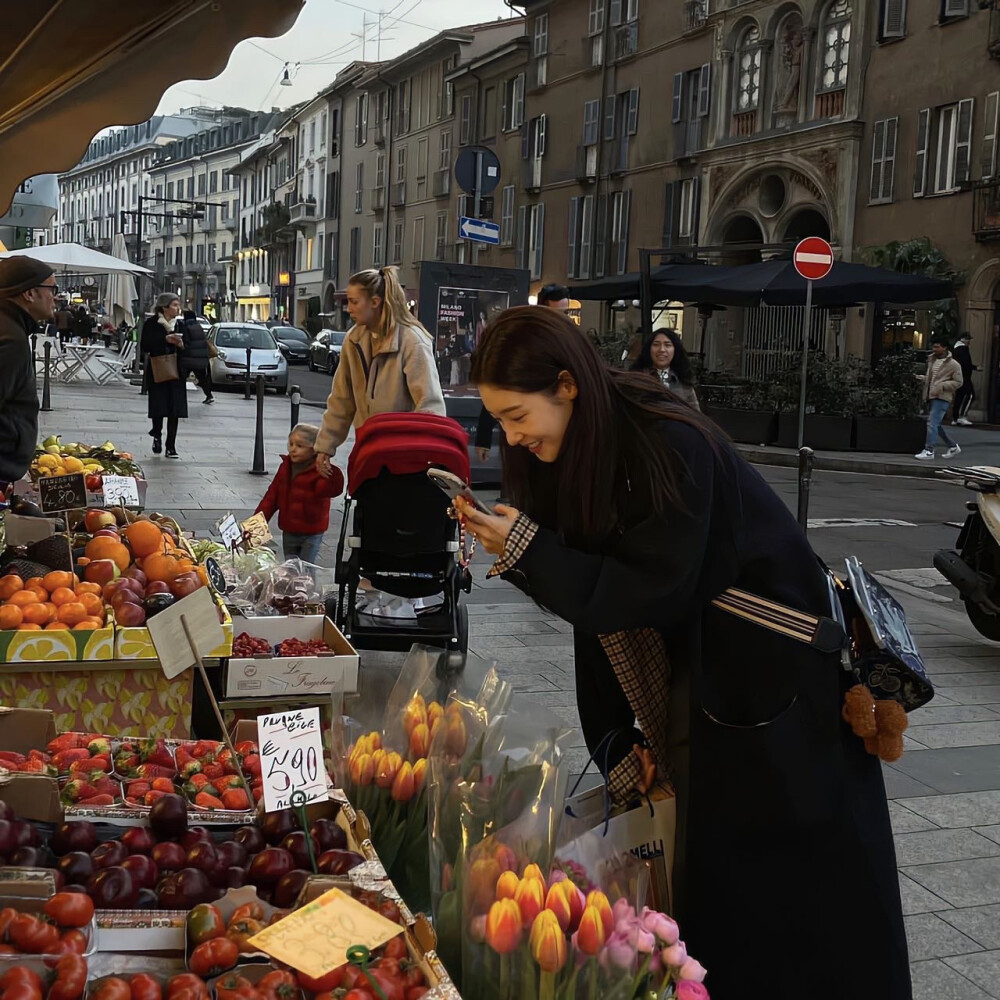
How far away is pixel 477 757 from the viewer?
246 centimetres

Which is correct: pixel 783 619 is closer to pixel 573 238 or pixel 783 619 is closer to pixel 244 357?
pixel 244 357

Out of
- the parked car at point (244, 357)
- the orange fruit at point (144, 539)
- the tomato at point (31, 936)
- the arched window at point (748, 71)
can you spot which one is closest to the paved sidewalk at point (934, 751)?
the tomato at point (31, 936)

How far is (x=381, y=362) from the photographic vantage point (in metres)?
6.24

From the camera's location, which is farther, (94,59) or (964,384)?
(964,384)

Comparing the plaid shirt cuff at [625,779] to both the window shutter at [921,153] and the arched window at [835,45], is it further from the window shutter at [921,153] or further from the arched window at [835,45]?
the arched window at [835,45]

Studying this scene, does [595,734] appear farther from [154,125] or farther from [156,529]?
[154,125]

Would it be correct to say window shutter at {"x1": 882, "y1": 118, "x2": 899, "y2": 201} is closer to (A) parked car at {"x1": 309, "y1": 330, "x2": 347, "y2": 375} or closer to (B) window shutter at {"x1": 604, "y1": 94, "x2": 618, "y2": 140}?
(B) window shutter at {"x1": 604, "y1": 94, "x2": 618, "y2": 140}

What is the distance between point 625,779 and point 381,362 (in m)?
4.04

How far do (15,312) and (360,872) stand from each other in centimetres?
397

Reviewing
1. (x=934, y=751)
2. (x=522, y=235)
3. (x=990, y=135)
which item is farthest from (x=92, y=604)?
(x=522, y=235)

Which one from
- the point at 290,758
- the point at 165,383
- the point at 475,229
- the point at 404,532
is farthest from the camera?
the point at 165,383

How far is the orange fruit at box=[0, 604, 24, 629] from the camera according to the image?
13.0 feet

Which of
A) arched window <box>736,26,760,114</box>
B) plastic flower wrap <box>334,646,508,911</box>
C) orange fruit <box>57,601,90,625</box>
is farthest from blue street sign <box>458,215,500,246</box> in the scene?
arched window <box>736,26,760,114</box>

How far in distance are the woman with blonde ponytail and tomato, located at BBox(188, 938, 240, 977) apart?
13.7 ft
